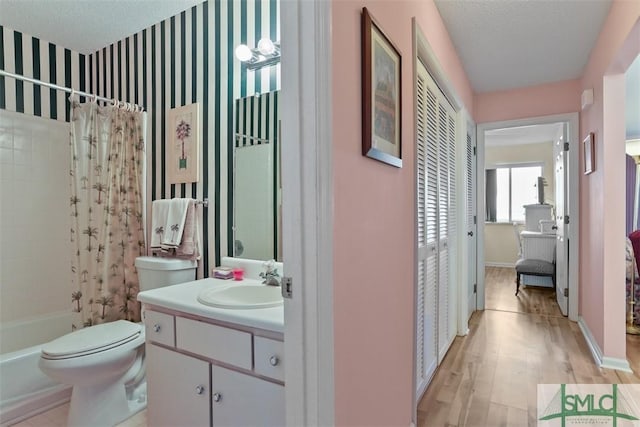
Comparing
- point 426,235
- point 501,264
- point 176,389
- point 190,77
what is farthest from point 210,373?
point 501,264

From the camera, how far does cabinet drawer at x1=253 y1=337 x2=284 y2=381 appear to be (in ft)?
3.83

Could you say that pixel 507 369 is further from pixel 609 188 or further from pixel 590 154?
pixel 590 154

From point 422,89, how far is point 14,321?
3.31 meters

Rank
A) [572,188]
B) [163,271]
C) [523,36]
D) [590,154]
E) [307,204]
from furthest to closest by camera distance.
Result: 1. [572,188]
2. [590,154]
3. [523,36]
4. [163,271]
5. [307,204]

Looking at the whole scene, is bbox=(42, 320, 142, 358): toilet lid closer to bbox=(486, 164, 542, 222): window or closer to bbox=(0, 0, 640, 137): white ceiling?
bbox=(0, 0, 640, 137): white ceiling

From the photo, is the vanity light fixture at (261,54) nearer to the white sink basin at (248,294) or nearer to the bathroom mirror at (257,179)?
the bathroom mirror at (257,179)

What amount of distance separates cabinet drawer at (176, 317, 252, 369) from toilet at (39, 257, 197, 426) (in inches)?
22.4

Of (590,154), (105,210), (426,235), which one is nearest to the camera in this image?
(426,235)

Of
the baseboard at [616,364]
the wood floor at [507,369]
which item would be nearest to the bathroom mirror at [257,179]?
the wood floor at [507,369]

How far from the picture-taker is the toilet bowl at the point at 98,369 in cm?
162

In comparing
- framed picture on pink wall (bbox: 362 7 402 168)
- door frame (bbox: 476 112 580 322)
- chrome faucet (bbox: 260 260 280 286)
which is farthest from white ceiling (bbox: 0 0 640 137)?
chrome faucet (bbox: 260 260 280 286)

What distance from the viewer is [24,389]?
194 cm

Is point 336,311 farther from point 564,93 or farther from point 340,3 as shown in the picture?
point 564,93

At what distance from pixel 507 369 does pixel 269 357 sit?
6.61ft
